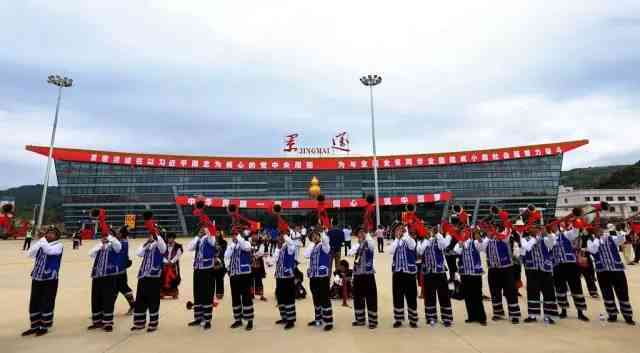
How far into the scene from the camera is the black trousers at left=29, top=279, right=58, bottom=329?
239 inches

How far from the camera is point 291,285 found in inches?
257

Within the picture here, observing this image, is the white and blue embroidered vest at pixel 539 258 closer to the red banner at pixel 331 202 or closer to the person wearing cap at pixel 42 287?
the person wearing cap at pixel 42 287

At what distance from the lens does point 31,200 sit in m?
100

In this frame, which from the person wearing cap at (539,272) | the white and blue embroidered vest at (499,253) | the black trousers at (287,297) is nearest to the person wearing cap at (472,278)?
the white and blue embroidered vest at (499,253)

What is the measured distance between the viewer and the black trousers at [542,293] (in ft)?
21.4

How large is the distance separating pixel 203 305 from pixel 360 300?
9.49 ft

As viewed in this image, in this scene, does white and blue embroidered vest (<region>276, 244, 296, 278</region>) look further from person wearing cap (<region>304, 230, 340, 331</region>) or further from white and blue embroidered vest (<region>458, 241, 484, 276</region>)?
white and blue embroidered vest (<region>458, 241, 484, 276</region>)

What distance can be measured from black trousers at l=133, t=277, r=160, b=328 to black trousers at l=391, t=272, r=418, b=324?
4237 millimetres

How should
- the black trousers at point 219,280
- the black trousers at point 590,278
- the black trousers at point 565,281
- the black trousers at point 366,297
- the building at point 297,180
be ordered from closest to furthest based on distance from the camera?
the black trousers at point 366,297 → the black trousers at point 565,281 → the black trousers at point 219,280 → the black trousers at point 590,278 → the building at point 297,180

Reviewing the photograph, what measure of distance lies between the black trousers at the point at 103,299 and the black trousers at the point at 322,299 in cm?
361

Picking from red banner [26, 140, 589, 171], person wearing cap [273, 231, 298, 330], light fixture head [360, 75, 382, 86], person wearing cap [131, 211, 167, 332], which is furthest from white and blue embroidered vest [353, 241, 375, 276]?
red banner [26, 140, 589, 171]

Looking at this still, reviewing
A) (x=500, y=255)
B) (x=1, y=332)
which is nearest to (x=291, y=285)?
(x=500, y=255)

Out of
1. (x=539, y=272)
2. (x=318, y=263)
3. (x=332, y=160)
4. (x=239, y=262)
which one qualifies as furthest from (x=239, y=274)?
(x=332, y=160)

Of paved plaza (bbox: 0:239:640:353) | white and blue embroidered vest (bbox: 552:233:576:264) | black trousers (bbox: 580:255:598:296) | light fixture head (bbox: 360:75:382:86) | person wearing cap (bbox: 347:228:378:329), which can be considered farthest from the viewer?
light fixture head (bbox: 360:75:382:86)
